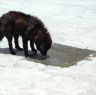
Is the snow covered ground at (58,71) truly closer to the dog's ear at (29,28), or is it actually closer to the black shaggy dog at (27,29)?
the black shaggy dog at (27,29)

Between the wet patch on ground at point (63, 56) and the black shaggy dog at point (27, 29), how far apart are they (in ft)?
0.99

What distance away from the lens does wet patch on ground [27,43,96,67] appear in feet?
36.0

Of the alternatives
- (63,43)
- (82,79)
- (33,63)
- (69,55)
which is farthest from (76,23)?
(82,79)

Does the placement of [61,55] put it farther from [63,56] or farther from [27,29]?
[27,29]

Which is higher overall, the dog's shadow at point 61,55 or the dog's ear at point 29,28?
the dog's ear at point 29,28

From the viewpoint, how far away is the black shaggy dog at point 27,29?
11227mm

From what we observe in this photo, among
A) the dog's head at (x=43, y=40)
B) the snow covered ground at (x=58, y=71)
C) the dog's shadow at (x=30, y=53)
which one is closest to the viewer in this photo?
the snow covered ground at (x=58, y=71)

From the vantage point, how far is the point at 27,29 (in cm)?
1131

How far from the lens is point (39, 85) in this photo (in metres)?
8.97

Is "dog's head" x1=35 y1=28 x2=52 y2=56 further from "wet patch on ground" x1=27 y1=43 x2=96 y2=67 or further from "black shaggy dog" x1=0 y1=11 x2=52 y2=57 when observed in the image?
"wet patch on ground" x1=27 y1=43 x2=96 y2=67

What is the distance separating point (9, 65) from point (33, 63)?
0.62 metres

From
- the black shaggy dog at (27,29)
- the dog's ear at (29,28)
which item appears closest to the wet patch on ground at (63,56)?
the black shaggy dog at (27,29)

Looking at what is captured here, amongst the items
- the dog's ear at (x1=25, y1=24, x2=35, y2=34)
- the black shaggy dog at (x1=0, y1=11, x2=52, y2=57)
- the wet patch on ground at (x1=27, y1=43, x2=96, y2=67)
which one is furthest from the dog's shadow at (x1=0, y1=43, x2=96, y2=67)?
the dog's ear at (x1=25, y1=24, x2=35, y2=34)

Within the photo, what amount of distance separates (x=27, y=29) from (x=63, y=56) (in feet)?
4.02
